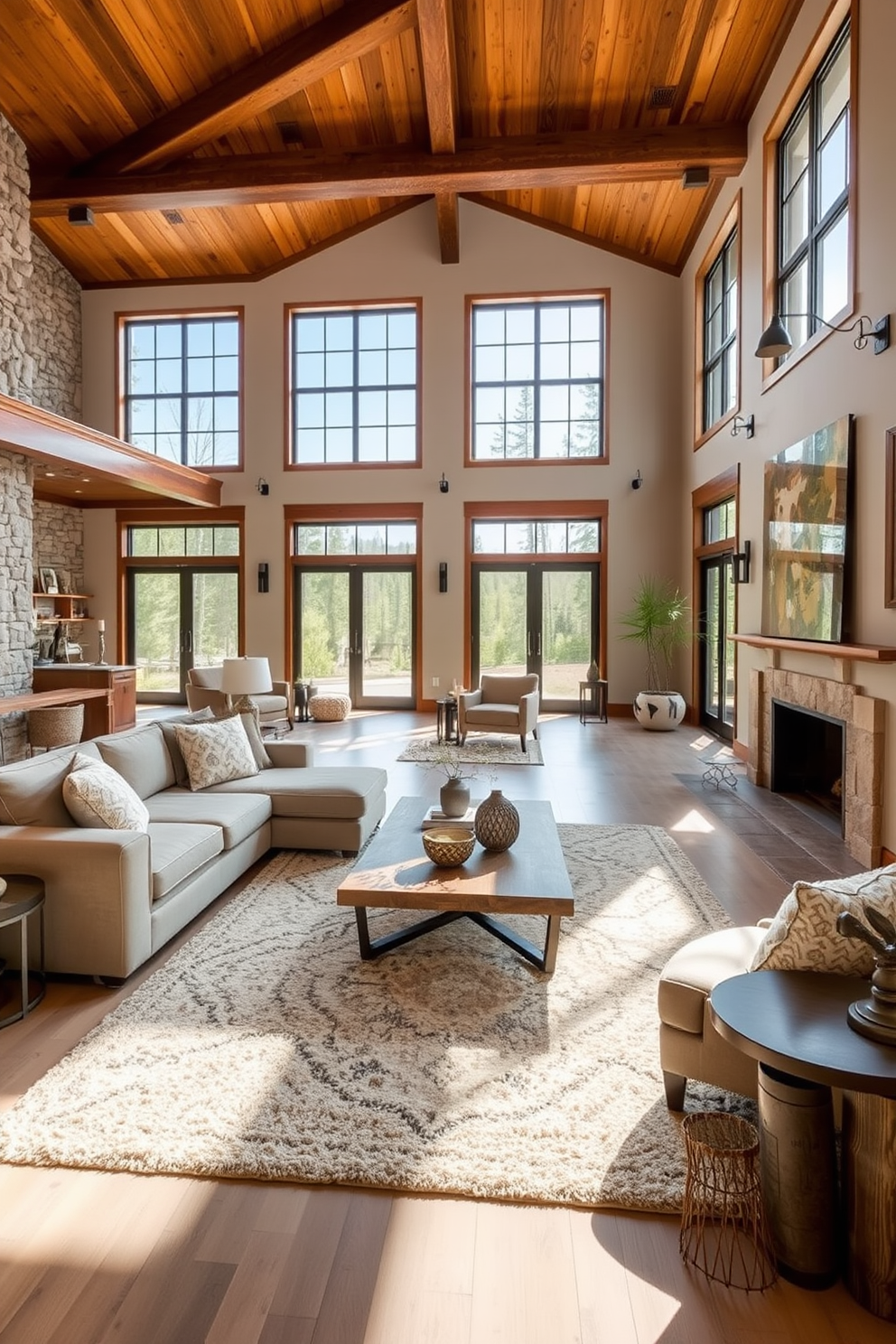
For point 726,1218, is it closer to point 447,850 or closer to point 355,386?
point 447,850

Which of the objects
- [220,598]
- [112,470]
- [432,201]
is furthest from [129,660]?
[432,201]

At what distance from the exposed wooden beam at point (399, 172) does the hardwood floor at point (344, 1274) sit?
29.4 feet

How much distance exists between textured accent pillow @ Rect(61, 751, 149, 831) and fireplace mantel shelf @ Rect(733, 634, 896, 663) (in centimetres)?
387

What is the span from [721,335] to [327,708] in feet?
21.4

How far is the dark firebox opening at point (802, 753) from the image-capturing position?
6.39 metres

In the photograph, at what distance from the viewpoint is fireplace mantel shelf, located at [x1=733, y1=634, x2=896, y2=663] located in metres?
4.27

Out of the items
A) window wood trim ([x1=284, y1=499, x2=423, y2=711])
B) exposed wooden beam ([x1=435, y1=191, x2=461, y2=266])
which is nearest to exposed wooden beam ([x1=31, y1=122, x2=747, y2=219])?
exposed wooden beam ([x1=435, y1=191, x2=461, y2=266])

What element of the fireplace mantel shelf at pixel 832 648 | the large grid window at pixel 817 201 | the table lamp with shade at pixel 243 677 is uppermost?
the large grid window at pixel 817 201

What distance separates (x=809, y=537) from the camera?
18.5 ft

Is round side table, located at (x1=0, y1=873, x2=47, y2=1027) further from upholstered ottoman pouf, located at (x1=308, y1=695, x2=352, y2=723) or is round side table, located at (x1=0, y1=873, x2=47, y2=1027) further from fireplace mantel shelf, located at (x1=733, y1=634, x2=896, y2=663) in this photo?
upholstered ottoman pouf, located at (x1=308, y1=695, x2=352, y2=723)

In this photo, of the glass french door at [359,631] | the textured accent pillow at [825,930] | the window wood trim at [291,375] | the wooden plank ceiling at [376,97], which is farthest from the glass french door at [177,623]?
the textured accent pillow at [825,930]

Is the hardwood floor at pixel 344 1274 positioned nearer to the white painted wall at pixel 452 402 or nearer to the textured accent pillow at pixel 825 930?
the textured accent pillow at pixel 825 930

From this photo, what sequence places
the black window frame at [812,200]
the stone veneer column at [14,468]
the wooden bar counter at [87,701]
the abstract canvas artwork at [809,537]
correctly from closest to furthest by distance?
1. the abstract canvas artwork at [809,537]
2. the black window frame at [812,200]
3. the wooden bar counter at [87,701]
4. the stone veneer column at [14,468]

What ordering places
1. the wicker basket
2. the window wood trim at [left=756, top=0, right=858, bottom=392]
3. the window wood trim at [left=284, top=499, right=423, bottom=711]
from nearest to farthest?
1. the window wood trim at [left=756, top=0, right=858, bottom=392]
2. the wicker basket
3. the window wood trim at [left=284, top=499, right=423, bottom=711]
